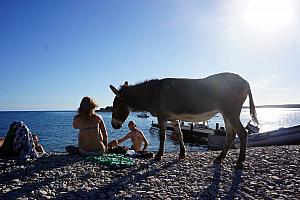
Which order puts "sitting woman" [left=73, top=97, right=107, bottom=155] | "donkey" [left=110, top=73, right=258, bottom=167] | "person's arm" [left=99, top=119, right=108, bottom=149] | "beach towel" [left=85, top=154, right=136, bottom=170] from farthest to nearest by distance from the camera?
1. "person's arm" [left=99, top=119, right=108, bottom=149]
2. "sitting woman" [left=73, top=97, right=107, bottom=155]
3. "donkey" [left=110, top=73, right=258, bottom=167]
4. "beach towel" [left=85, top=154, right=136, bottom=170]

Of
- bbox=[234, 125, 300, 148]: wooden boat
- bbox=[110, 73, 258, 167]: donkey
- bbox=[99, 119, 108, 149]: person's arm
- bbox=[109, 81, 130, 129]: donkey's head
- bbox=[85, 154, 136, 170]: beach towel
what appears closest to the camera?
bbox=[85, 154, 136, 170]: beach towel

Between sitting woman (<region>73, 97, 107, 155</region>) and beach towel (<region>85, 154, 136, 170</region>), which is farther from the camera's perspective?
sitting woman (<region>73, 97, 107, 155</region>)

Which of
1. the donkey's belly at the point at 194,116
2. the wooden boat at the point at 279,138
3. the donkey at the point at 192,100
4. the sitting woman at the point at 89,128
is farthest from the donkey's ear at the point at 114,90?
the wooden boat at the point at 279,138

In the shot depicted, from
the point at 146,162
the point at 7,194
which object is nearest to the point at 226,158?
the point at 146,162

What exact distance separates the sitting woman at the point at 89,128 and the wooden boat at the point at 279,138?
13535 millimetres

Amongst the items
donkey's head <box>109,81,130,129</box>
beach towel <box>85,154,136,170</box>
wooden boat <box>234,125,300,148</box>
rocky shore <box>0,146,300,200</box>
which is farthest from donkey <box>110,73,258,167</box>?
wooden boat <box>234,125,300,148</box>

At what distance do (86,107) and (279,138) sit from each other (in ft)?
48.4

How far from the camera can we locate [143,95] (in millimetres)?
10523

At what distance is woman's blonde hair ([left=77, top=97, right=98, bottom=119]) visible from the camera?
31.3 feet

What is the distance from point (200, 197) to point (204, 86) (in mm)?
4281

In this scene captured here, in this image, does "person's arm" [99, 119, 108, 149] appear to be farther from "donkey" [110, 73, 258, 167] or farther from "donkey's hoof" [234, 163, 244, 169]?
"donkey's hoof" [234, 163, 244, 169]

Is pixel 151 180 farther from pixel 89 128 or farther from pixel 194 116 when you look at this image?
pixel 89 128

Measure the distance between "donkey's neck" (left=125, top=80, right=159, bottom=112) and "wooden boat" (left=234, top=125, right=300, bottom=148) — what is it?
12.0 meters

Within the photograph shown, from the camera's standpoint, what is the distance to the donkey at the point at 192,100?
Result: 874cm
